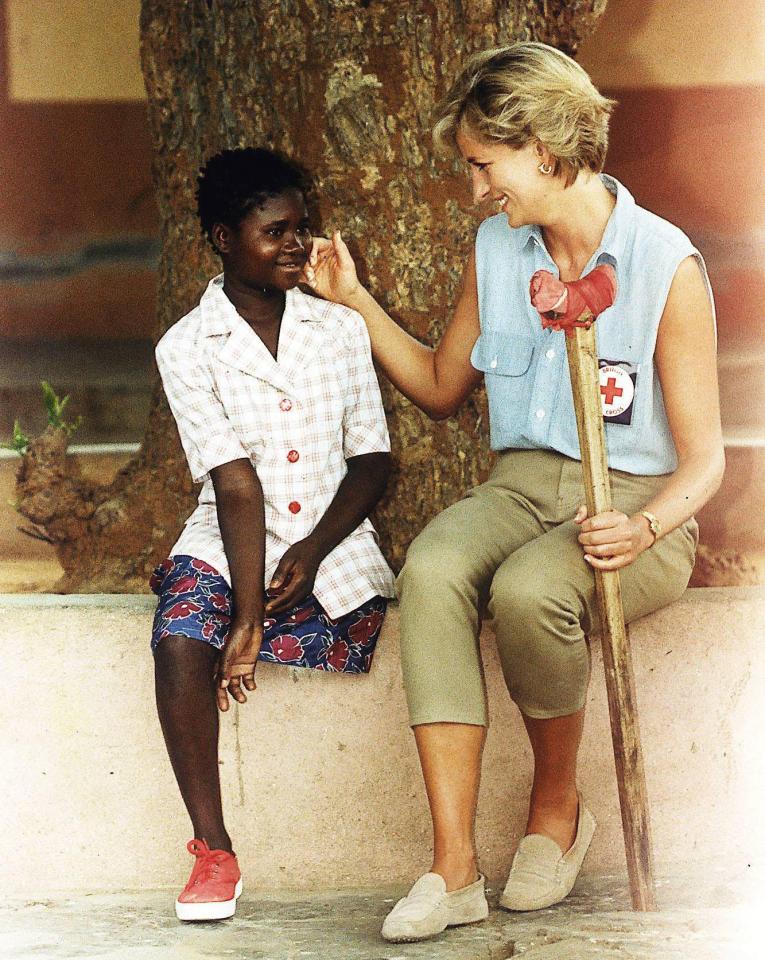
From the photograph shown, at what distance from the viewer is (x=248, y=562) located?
2707mm

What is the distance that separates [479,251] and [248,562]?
81 centimetres

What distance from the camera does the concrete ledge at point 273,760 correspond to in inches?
114

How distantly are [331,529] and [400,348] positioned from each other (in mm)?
462

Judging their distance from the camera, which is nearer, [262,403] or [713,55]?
[262,403]

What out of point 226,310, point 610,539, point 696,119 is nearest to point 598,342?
point 610,539

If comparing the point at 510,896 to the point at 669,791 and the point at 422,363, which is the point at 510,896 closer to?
the point at 669,791

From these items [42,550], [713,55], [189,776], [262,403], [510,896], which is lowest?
[42,550]

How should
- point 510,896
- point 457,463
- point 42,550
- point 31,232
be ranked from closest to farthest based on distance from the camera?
point 510,896
point 457,463
point 42,550
point 31,232

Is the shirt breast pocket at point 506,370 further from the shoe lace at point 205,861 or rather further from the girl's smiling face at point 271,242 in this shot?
the shoe lace at point 205,861

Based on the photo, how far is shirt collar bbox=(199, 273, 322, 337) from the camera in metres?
2.90

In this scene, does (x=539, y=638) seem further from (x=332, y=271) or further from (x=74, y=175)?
(x=74, y=175)

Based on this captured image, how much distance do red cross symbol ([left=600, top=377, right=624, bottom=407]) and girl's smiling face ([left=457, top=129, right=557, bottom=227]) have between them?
1.15 feet

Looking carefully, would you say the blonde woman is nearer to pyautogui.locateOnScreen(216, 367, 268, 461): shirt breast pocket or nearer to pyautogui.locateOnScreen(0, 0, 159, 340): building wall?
pyautogui.locateOnScreen(216, 367, 268, 461): shirt breast pocket

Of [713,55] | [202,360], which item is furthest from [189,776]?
[713,55]
